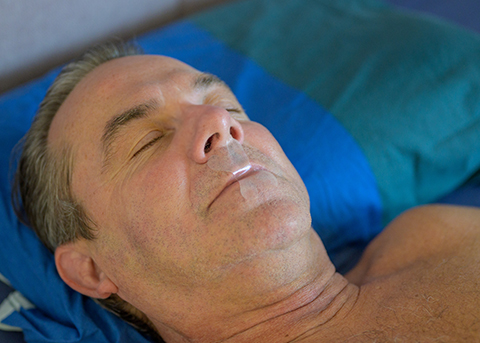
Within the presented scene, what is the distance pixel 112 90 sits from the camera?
126 centimetres

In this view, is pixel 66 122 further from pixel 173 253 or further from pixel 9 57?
pixel 9 57

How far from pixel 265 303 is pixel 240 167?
1.28 feet

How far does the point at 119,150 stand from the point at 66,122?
25 cm

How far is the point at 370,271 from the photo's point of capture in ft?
4.84

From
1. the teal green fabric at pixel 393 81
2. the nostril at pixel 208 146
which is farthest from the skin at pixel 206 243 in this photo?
the teal green fabric at pixel 393 81

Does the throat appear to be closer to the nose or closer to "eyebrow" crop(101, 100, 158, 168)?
the nose

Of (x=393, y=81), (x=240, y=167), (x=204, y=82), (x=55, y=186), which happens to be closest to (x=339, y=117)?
(x=393, y=81)

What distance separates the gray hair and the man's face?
5 centimetres

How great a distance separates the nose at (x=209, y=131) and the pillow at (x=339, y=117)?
69cm

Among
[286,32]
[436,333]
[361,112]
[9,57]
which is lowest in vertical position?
[436,333]

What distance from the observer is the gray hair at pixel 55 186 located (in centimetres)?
127

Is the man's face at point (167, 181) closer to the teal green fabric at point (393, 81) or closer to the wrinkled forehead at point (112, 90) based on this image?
the wrinkled forehead at point (112, 90)

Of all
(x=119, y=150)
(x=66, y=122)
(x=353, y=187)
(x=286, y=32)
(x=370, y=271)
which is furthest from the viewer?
(x=286, y=32)

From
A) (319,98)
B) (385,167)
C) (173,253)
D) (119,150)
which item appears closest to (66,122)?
(119,150)
